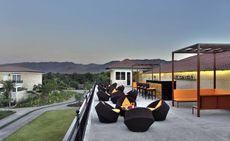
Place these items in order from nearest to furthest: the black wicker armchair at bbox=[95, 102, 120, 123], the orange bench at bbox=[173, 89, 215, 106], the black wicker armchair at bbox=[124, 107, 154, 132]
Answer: the black wicker armchair at bbox=[124, 107, 154, 132], the black wicker armchair at bbox=[95, 102, 120, 123], the orange bench at bbox=[173, 89, 215, 106]

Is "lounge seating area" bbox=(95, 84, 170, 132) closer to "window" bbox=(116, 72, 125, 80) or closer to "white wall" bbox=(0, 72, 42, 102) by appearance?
"window" bbox=(116, 72, 125, 80)

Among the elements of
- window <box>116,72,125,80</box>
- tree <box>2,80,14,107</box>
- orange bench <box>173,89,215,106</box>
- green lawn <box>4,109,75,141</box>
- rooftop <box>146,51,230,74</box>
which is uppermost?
rooftop <box>146,51,230,74</box>

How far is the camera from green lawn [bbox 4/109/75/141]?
675 inches

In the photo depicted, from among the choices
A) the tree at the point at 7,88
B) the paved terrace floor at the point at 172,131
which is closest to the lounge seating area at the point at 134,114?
the paved terrace floor at the point at 172,131

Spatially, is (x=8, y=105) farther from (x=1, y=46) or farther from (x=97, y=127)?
(x=97, y=127)

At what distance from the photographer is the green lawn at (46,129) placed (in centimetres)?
1714

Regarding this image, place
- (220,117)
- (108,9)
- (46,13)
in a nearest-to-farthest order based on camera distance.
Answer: (220,117)
(108,9)
(46,13)

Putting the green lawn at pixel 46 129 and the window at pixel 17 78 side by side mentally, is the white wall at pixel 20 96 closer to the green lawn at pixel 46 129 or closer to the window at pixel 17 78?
the window at pixel 17 78

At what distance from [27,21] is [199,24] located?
19.4 m

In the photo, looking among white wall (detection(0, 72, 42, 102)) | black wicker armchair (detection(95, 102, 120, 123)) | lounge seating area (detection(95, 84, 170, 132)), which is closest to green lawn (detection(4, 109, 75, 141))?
lounge seating area (detection(95, 84, 170, 132))

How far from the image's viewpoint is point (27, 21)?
87.7 feet

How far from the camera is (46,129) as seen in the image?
64.3 feet

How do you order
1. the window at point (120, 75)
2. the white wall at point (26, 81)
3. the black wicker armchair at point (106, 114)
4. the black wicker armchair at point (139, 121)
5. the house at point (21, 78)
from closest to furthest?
the black wicker armchair at point (139, 121)
the black wicker armchair at point (106, 114)
the window at point (120, 75)
the white wall at point (26, 81)
the house at point (21, 78)

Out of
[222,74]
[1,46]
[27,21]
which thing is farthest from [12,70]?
[222,74]
